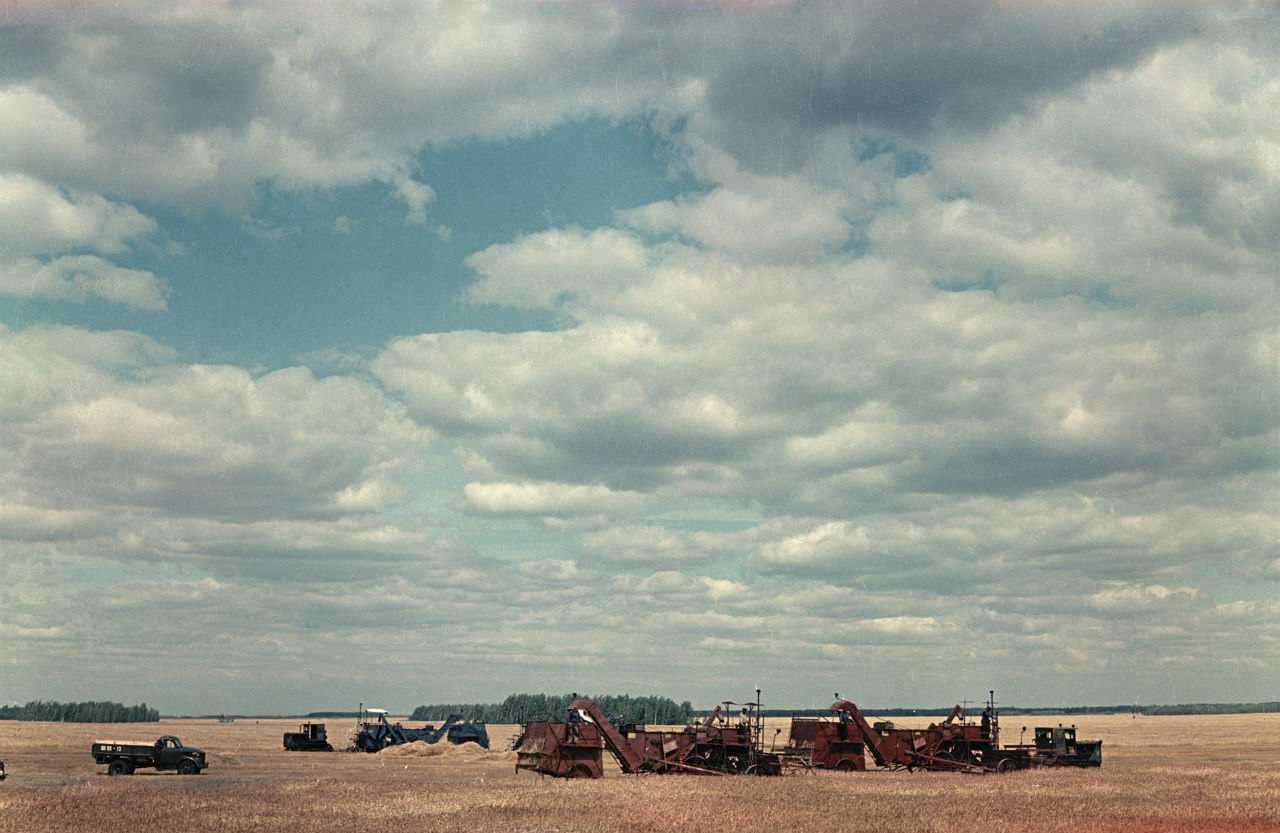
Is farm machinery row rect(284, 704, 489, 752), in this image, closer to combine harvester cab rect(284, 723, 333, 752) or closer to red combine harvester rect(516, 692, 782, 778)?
combine harvester cab rect(284, 723, 333, 752)

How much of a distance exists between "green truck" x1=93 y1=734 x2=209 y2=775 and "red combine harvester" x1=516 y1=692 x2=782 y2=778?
56.8 feet

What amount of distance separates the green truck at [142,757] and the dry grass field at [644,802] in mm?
671

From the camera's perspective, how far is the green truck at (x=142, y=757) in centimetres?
5384

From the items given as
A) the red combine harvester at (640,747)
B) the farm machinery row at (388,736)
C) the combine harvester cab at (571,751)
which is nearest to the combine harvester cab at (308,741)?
the farm machinery row at (388,736)

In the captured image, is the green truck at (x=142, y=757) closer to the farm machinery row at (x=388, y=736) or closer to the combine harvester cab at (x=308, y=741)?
the farm machinery row at (x=388, y=736)

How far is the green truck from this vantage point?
5384 cm

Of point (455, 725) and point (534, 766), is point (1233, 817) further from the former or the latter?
point (455, 725)

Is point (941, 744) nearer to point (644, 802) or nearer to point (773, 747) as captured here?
point (773, 747)

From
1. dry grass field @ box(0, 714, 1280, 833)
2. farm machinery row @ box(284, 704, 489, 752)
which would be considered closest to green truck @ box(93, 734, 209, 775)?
dry grass field @ box(0, 714, 1280, 833)

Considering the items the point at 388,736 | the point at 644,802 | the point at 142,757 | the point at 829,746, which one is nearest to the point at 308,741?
the point at 388,736

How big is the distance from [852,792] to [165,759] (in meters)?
33.3

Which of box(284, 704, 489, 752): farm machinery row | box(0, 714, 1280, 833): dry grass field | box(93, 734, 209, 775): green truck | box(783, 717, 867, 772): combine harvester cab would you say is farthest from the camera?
box(284, 704, 489, 752): farm machinery row

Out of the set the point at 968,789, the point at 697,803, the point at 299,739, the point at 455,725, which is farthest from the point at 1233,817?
the point at 299,739

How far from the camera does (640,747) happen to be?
5125cm
